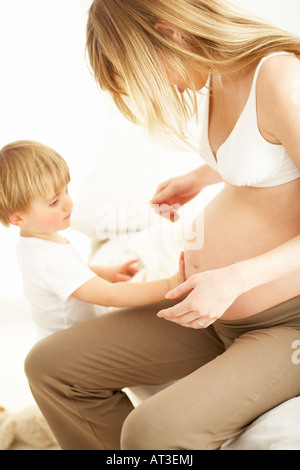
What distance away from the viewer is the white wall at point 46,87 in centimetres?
236

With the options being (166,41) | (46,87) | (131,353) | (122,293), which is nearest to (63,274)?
(122,293)

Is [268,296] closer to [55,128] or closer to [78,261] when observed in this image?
[78,261]

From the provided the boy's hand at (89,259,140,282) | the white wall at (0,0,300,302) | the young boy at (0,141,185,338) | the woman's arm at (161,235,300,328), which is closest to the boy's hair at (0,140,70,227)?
the young boy at (0,141,185,338)

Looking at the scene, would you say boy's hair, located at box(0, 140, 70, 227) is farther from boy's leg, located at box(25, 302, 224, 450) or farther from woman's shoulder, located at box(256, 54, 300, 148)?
woman's shoulder, located at box(256, 54, 300, 148)

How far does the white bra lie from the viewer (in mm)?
1005

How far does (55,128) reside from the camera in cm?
246

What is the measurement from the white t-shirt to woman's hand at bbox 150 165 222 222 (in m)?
0.27

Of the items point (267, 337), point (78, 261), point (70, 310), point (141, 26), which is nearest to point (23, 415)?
point (70, 310)

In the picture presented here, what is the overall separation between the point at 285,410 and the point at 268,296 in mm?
213

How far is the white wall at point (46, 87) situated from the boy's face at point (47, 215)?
114 cm

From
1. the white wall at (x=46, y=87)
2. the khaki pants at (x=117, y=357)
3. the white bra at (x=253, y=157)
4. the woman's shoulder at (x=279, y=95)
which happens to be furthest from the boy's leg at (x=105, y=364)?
the white wall at (x=46, y=87)

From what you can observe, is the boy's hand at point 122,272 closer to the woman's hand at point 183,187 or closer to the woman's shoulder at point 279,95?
the woman's hand at point 183,187

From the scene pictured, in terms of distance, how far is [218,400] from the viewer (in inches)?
37.0

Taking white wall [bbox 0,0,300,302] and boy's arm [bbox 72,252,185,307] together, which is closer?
boy's arm [bbox 72,252,185,307]
